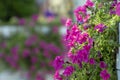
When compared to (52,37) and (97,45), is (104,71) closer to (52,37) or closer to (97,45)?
(97,45)

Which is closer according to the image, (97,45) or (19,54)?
(97,45)

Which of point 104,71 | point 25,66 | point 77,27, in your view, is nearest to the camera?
point 104,71

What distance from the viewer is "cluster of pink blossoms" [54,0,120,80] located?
2184 mm

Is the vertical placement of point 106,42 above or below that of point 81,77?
above

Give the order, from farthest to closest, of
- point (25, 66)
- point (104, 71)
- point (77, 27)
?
1. point (25, 66)
2. point (77, 27)
3. point (104, 71)

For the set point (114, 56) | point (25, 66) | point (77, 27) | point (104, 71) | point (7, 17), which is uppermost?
point (7, 17)

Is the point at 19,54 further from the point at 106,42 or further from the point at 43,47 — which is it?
the point at 106,42

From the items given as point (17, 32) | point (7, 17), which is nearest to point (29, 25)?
point (17, 32)

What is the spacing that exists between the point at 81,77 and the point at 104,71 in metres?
0.18

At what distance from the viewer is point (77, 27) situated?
2.33 meters

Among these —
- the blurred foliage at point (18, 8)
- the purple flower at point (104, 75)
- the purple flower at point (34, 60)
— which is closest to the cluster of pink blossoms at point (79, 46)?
the purple flower at point (104, 75)

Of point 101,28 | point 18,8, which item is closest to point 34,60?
point 101,28

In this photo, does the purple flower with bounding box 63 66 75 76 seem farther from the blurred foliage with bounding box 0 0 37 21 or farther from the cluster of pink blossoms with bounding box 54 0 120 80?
the blurred foliage with bounding box 0 0 37 21

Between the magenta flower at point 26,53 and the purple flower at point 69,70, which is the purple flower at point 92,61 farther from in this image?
the magenta flower at point 26,53
